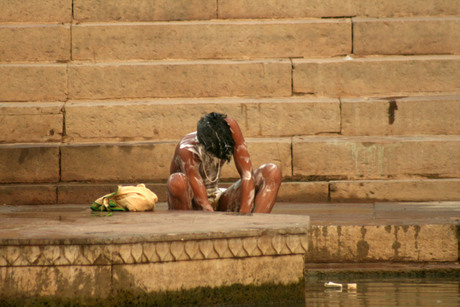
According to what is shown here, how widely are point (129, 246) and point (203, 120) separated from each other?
2061 millimetres

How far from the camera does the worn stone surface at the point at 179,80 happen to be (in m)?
10.1

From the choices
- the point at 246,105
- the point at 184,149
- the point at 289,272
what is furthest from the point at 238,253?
the point at 246,105

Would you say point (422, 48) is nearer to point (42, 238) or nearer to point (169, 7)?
point (169, 7)

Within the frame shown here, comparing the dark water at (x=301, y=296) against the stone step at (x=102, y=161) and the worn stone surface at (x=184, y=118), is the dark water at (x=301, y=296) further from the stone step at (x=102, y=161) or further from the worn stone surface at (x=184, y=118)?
the worn stone surface at (x=184, y=118)

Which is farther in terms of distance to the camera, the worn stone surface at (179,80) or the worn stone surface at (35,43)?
the worn stone surface at (35,43)

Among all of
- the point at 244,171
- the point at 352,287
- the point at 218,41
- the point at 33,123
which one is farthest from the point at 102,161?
the point at 352,287

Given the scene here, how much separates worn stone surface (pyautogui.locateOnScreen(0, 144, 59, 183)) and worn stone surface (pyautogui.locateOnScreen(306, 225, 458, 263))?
3743mm

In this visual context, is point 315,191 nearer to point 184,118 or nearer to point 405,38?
point 184,118

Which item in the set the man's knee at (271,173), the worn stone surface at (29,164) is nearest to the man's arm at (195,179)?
the man's knee at (271,173)

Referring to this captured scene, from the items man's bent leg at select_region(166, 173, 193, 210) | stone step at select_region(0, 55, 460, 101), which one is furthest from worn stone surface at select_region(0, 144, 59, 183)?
man's bent leg at select_region(166, 173, 193, 210)

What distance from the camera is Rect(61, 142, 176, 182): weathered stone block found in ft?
31.2

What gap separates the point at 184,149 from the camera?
6.98 m

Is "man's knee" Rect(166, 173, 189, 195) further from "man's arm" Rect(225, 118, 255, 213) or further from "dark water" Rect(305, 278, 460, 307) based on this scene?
"dark water" Rect(305, 278, 460, 307)

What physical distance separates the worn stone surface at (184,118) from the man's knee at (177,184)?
2.98 m
